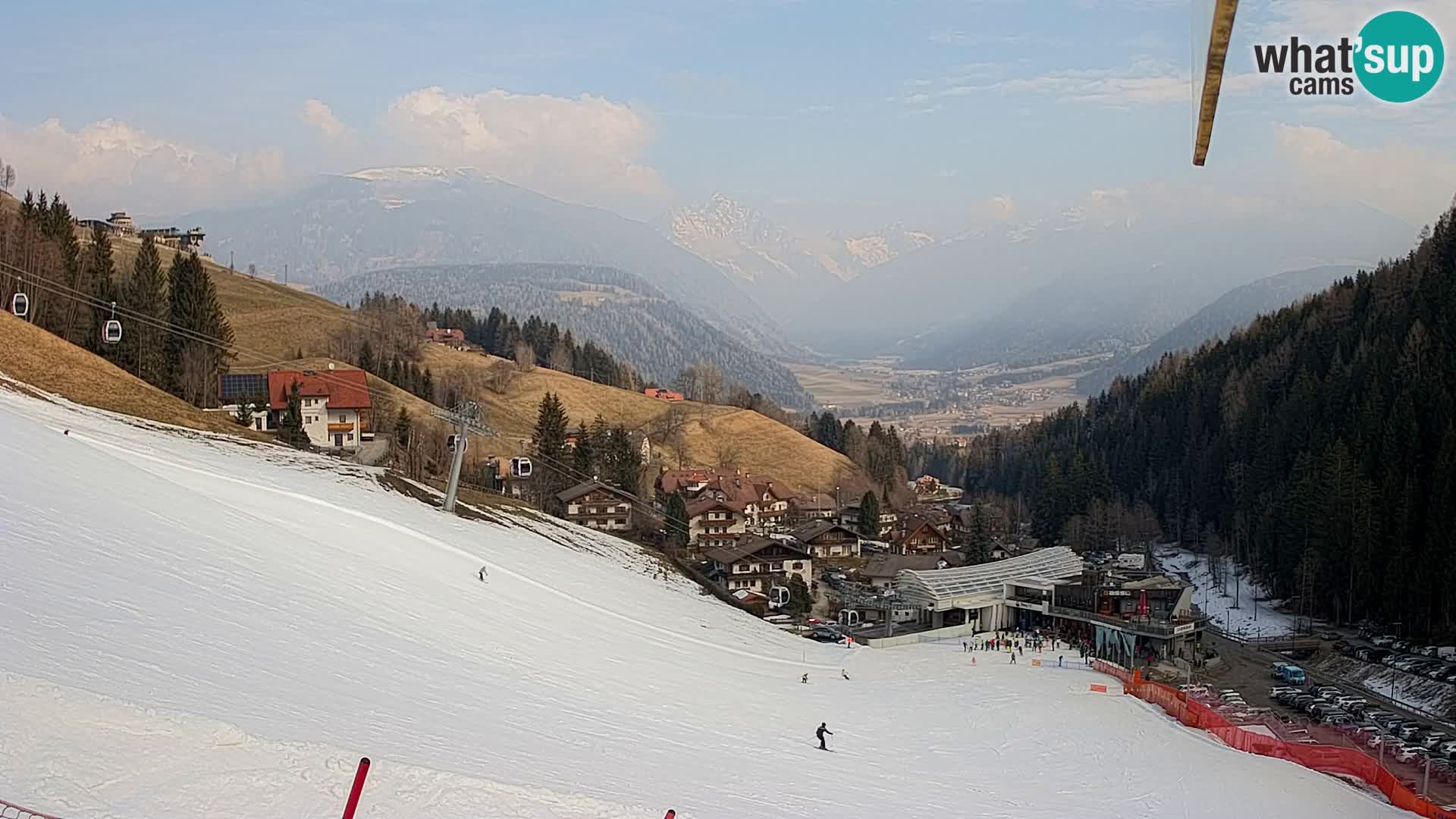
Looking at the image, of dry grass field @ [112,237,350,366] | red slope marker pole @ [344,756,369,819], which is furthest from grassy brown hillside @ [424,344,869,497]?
red slope marker pole @ [344,756,369,819]

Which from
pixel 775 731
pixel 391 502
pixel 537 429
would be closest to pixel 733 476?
pixel 537 429

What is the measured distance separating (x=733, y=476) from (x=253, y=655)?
257 ft

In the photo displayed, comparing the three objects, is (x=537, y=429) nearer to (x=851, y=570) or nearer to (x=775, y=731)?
(x=851, y=570)

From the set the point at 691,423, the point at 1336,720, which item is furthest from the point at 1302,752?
the point at 691,423

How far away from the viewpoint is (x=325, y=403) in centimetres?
6512

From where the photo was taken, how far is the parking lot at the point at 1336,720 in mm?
29689

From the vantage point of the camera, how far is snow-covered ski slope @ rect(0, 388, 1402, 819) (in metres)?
12.0

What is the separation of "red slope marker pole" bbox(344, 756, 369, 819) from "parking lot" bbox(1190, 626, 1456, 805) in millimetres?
24419

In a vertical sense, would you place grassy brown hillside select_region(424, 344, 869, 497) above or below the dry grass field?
below

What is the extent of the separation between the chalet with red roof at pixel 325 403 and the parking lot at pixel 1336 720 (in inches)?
1781

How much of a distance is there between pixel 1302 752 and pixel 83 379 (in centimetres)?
4276

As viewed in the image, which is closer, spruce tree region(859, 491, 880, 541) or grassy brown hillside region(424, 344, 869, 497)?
spruce tree region(859, 491, 880, 541)

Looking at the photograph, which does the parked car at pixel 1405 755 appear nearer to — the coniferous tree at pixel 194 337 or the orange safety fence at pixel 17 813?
the orange safety fence at pixel 17 813

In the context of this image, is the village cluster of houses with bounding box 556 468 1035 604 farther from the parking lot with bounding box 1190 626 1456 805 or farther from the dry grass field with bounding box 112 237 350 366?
the dry grass field with bounding box 112 237 350 366
